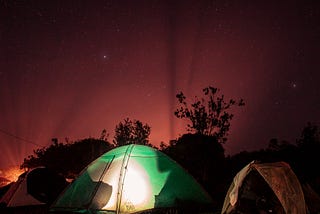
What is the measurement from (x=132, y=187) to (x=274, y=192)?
403cm

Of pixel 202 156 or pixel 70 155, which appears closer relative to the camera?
pixel 202 156

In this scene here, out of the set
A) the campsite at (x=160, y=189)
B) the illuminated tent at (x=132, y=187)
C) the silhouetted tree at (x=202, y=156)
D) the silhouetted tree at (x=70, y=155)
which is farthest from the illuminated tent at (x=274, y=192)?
the silhouetted tree at (x=70, y=155)

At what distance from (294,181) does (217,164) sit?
21.3 m

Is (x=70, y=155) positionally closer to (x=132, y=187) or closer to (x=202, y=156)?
(x=202, y=156)

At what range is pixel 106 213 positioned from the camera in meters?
9.05

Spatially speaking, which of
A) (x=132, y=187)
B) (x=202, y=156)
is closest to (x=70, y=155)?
(x=202, y=156)

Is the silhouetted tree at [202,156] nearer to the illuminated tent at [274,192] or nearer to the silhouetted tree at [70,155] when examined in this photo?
the silhouetted tree at [70,155]

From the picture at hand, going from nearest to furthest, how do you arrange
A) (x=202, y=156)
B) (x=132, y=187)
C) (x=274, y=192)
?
1. (x=274, y=192)
2. (x=132, y=187)
3. (x=202, y=156)

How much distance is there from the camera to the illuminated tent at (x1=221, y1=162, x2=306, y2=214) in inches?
313

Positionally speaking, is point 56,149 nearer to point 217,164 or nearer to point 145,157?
point 217,164

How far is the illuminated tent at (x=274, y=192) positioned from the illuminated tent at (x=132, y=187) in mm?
1683

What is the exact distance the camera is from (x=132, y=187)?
9.55m

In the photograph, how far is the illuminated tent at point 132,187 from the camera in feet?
30.7

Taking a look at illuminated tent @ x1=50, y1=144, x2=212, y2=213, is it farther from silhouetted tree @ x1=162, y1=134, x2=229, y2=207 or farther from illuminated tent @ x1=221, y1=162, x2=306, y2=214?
silhouetted tree @ x1=162, y1=134, x2=229, y2=207
